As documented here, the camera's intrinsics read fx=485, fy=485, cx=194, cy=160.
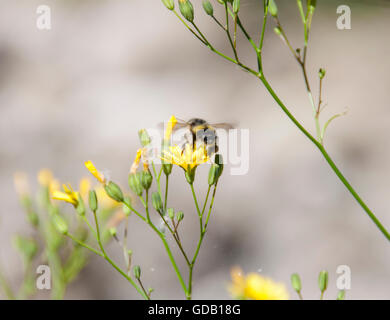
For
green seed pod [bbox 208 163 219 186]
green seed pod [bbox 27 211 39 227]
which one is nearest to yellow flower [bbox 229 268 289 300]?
green seed pod [bbox 208 163 219 186]

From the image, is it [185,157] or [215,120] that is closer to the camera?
[185,157]

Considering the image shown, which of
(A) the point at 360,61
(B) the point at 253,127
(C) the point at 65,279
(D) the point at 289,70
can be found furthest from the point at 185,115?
(C) the point at 65,279

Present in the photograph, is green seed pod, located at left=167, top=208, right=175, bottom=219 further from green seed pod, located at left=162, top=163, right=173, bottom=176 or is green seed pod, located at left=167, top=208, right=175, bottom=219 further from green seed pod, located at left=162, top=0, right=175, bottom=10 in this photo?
green seed pod, located at left=162, top=0, right=175, bottom=10

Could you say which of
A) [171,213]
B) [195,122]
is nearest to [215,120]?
[195,122]

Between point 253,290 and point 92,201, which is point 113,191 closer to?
point 92,201

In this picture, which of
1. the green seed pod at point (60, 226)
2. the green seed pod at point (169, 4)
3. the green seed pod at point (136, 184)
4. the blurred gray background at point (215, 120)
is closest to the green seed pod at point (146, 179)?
the green seed pod at point (136, 184)

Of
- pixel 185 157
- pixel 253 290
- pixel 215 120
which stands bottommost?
pixel 253 290

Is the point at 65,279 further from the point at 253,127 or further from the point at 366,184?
the point at 366,184
